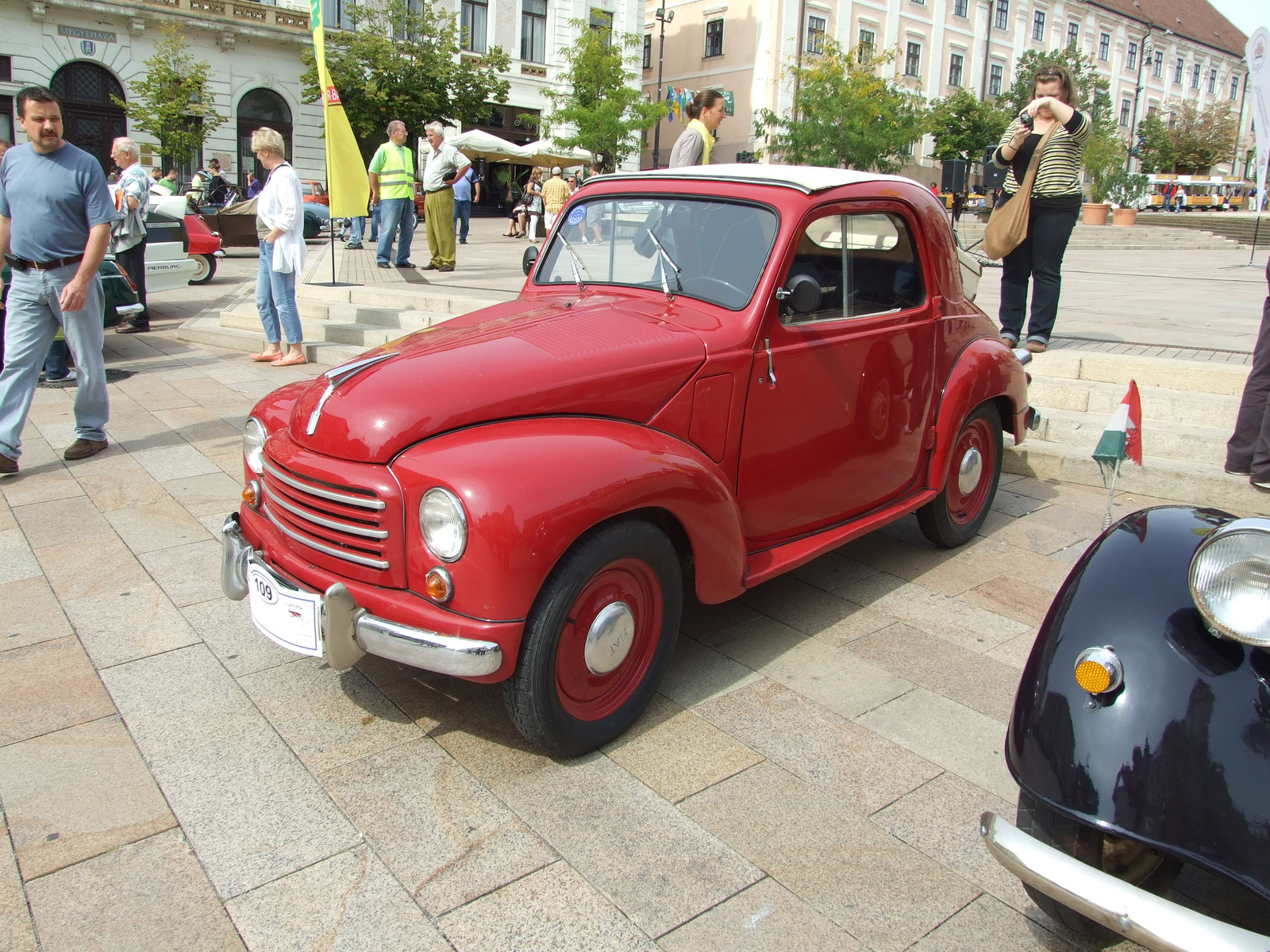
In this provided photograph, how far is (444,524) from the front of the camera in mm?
2637

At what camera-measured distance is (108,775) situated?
2811 millimetres

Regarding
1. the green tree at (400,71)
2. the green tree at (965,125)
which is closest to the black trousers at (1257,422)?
the green tree at (400,71)

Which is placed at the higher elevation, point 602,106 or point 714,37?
point 714,37

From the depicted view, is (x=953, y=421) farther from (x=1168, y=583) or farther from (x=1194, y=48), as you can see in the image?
(x=1194, y=48)

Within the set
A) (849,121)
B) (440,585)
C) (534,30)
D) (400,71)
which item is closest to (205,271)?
(440,585)

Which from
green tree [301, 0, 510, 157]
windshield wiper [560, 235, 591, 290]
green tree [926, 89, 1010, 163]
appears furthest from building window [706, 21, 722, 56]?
windshield wiper [560, 235, 591, 290]

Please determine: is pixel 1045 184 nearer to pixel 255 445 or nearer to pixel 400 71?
pixel 255 445

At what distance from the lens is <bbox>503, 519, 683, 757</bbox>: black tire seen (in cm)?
270

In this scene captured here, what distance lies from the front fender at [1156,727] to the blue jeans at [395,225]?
11.5m

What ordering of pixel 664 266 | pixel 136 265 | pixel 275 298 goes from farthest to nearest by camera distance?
pixel 136 265 → pixel 275 298 → pixel 664 266

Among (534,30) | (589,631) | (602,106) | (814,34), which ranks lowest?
(589,631)

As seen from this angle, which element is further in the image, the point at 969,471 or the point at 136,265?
the point at 136,265

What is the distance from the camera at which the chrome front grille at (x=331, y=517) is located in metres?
2.76

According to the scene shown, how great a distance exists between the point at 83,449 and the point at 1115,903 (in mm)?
6073
